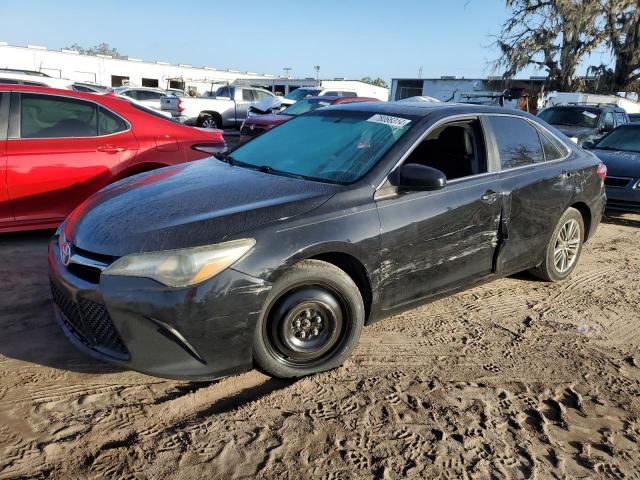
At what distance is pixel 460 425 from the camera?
2.70 m

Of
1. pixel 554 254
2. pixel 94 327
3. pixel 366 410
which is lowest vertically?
pixel 366 410

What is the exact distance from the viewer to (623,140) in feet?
28.3

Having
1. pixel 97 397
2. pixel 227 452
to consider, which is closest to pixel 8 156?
pixel 97 397

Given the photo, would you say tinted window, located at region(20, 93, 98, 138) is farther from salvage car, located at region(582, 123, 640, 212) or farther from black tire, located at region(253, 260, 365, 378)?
salvage car, located at region(582, 123, 640, 212)

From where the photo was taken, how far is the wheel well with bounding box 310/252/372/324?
308 centimetres

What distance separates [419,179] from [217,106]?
56.5 feet

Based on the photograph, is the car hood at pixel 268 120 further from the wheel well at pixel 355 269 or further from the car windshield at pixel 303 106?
the wheel well at pixel 355 269

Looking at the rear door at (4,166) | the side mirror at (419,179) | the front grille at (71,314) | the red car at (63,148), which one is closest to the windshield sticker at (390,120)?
the side mirror at (419,179)

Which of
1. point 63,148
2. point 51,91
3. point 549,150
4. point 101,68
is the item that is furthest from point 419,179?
point 101,68

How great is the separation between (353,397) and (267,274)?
0.83 metres

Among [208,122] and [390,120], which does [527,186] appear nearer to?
[390,120]

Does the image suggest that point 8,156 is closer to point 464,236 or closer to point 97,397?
point 97,397

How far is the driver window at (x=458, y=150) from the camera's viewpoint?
154 inches

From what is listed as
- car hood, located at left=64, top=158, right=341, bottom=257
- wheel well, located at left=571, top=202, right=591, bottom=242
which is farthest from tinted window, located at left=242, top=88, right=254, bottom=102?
car hood, located at left=64, top=158, right=341, bottom=257
